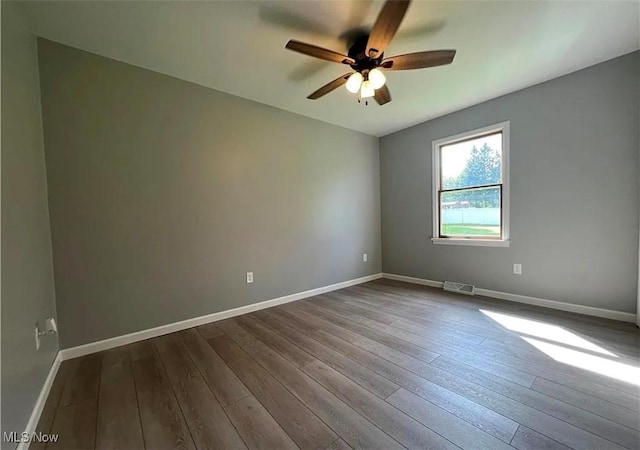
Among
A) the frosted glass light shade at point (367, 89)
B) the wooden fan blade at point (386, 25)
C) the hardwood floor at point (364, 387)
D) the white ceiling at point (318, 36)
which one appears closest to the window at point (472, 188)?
the white ceiling at point (318, 36)

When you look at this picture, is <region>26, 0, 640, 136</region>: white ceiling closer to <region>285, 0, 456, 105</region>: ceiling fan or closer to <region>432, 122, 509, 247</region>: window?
<region>285, 0, 456, 105</region>: ceiling fan

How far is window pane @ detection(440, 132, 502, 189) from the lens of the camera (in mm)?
3320

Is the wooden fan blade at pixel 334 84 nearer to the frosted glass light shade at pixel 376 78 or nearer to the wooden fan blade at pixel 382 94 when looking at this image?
the frosted glass light shade at pixel 376 78

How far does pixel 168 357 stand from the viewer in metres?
2.03

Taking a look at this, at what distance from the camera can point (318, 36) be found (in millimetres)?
2033

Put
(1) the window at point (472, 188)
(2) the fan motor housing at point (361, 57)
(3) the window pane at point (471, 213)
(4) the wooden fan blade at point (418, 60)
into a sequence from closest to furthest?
(4) the wooden fan blade at point (418, 60) < (2) the fan motor housing at point (361, 57) < (1) the window at point (472, 188) < (3) the window pane at point (471, 213)

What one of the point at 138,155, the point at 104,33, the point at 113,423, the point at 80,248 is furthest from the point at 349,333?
the point at 104,33

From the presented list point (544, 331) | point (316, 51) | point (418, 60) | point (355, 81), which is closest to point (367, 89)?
point (355, 81)

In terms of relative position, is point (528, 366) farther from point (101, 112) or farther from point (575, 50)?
point (101, 112)

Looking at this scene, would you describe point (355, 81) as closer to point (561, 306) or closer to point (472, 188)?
point (472, 188)

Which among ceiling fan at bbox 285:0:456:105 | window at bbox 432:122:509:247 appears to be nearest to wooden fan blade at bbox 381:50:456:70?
ceiling fan at bbox 285:0:456:105

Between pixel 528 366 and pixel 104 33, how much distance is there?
13.2 ft

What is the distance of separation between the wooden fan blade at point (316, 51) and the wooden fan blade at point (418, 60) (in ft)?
1.00

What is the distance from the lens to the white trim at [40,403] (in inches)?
49.7
